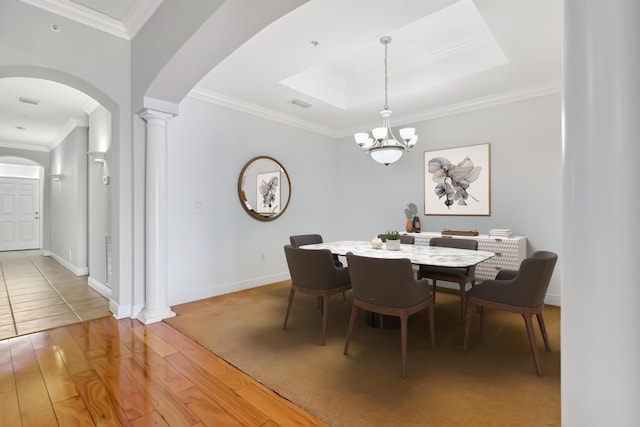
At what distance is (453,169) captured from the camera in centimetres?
455

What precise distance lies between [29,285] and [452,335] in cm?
584

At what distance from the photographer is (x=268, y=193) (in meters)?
4.85

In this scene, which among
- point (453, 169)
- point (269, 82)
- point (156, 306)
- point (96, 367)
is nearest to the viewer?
point (96, 367)

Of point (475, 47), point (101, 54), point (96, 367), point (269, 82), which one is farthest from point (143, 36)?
point (475, 47)

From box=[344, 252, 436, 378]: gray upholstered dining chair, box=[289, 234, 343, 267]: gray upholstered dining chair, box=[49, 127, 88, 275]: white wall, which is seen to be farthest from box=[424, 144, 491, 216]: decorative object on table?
box=[49, 127, 88, 275]: white wall

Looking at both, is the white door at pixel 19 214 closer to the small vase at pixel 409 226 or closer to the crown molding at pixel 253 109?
the crown molding at pixel 253 109

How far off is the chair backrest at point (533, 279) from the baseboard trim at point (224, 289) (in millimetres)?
3457

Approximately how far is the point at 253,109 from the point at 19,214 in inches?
336

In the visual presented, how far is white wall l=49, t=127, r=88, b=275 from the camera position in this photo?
17.3 ft

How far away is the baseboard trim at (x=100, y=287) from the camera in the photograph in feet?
13.3

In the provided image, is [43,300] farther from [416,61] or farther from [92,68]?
[416,61]

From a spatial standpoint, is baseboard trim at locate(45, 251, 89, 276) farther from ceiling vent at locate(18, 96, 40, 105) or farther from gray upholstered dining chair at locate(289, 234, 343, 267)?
gray upholstered dining chair at locate(289, 234, 343, 267)

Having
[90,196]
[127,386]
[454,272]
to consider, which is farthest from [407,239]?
[90,196]

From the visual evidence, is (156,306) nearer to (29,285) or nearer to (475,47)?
A: (29,285)
